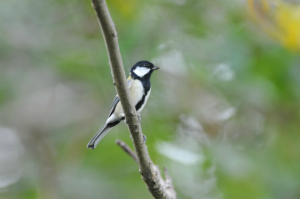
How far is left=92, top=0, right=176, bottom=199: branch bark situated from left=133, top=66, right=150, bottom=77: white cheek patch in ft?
3.71

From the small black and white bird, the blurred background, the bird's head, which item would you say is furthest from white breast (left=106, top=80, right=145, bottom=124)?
the blurred background

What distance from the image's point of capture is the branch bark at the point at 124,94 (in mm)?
1679

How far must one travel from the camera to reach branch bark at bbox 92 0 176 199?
168 centimetres

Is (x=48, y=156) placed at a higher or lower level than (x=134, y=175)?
higher

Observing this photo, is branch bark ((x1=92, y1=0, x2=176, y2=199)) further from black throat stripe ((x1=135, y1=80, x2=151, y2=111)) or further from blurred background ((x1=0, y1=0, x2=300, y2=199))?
blurred background ((x1=0, y1=0, x2=300, y2=199))

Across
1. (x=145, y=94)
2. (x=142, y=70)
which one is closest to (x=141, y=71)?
(x=142, y=70)

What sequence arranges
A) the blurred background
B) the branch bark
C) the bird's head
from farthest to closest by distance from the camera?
1. the blurred background
2. the bird's head
3. the branch bark

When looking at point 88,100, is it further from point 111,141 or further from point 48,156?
point 111,141

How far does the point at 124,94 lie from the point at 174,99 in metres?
3.18

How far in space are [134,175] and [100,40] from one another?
1.72 metres

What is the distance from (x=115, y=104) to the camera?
3.09 metres

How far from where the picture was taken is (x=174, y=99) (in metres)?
5.14

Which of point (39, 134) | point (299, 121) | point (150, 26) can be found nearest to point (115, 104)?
point (150, 26)

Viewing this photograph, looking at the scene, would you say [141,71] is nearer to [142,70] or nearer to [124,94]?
[142,70]
